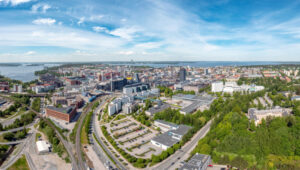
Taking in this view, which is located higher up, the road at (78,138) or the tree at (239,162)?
the tree at (239,162)

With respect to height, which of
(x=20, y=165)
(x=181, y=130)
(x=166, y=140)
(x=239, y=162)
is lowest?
(x=20, y=165)

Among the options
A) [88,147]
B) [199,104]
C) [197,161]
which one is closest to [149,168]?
[197,161]

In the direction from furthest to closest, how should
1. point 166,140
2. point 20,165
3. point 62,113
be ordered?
point 62,113, point 166,140, point 20,165

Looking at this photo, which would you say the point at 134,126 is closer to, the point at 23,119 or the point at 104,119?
the point at 104,119

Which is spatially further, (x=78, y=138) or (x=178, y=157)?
(x=78, y=138)

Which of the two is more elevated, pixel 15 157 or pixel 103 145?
pixel 103 145

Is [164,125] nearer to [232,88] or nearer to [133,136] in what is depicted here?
[133,136]

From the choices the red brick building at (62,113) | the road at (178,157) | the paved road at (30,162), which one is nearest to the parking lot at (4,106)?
the red brick building at (62,113)

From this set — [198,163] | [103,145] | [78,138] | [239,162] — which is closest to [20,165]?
[78,138]

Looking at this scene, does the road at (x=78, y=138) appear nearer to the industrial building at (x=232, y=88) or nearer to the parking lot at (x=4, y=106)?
the parking lot at (x=4, y=106)
